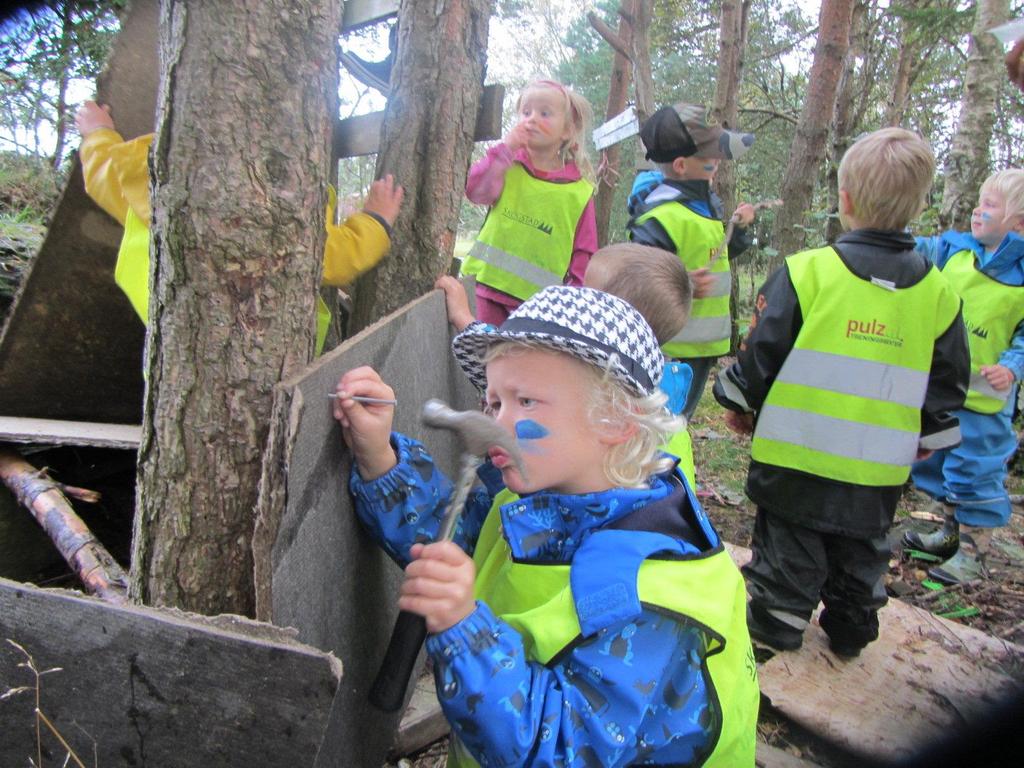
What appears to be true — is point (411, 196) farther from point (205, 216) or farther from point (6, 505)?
point (6, 505)

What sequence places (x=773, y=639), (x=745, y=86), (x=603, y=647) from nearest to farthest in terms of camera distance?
1. (x=603, y=647)
2. (x=773, y=639)
3. (x=745, y=86)

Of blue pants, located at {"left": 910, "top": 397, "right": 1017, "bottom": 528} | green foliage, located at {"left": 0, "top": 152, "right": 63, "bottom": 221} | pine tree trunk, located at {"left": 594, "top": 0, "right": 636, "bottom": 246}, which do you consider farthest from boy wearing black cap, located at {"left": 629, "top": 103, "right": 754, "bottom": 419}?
green foliage, located at {"left": 0, "top": 152, "right": 63, "bottom": 221}

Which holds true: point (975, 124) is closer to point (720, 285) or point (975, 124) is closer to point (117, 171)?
point (720, 285)

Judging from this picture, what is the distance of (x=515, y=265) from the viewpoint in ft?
12.9

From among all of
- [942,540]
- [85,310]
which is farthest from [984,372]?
[85,310]

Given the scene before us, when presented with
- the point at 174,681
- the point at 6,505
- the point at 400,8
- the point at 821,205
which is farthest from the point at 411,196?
the point at 821,205

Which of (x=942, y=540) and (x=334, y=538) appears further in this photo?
(x=942, y=540)

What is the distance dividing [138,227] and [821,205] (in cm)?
1001

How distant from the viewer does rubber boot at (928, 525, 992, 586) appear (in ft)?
13.7

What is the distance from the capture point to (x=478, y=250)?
3.99 meters

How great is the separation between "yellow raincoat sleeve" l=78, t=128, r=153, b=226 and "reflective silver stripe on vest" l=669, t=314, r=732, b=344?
2.95m

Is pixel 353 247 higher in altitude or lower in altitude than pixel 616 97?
lower

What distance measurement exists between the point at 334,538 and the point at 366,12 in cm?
254

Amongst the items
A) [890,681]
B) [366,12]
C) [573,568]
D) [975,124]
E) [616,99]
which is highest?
[616,99]
